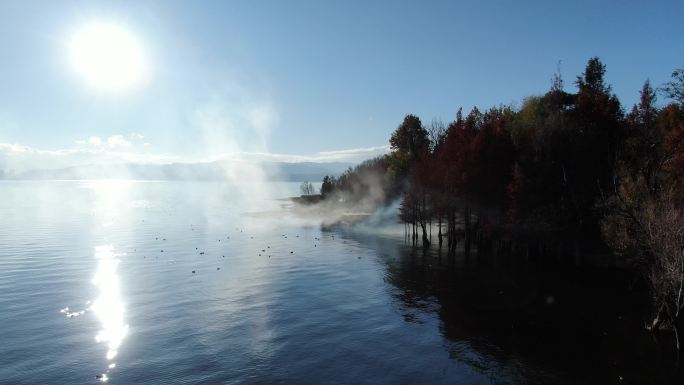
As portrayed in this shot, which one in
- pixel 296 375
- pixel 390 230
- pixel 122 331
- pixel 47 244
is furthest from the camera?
pixel 390 230

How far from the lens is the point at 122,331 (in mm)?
37188

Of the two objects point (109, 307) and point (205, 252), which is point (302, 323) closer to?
point (109, 307)

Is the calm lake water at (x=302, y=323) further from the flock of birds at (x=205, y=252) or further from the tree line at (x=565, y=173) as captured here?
the tree line at (x=565, y=173)

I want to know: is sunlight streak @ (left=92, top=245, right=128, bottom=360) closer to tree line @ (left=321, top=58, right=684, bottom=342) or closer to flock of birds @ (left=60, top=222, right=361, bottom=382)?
flock of birds @ (left=60, top=222, right=361, bottom=382)

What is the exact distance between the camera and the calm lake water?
29562 mm

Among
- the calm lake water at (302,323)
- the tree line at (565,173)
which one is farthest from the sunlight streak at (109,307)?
the tree line at (565,173)

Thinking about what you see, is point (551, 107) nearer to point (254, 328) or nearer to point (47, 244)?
point (254, 328)

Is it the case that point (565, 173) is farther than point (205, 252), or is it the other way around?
point (205, 252)

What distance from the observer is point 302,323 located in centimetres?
3959

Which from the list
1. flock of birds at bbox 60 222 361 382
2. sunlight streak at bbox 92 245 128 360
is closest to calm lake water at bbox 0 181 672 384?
sunlight streak at bbox 92 245 128 360

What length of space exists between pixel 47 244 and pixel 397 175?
264 ft

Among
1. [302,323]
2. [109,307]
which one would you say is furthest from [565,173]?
[109,307]

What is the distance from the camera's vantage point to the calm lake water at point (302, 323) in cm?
2956

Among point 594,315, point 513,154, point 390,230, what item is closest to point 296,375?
point 594,315
